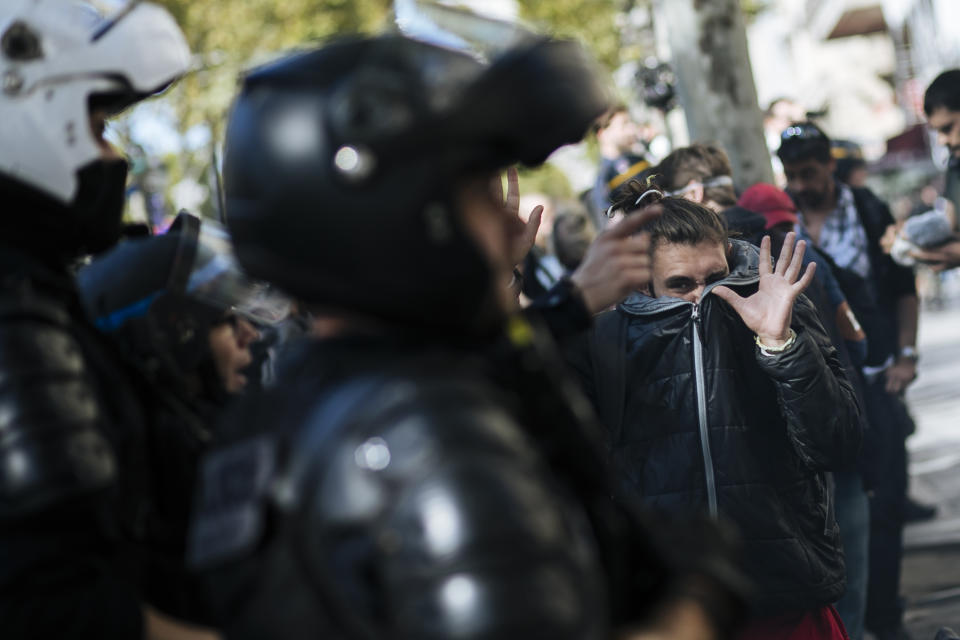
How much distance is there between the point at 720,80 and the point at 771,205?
260 cm

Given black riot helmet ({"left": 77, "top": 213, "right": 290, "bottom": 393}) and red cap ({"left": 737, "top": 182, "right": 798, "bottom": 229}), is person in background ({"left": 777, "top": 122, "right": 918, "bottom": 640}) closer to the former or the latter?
red cap ({"left": 737, "top": 182, "right": 798, "bottom": 229})

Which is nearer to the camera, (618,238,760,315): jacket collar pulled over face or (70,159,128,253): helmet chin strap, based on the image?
(70,159,128,253): helmet chin strap

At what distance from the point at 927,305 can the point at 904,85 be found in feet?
35.4

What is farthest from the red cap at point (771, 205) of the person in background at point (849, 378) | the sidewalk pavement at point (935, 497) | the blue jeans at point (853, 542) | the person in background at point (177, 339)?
the person in background at point (177, 339)

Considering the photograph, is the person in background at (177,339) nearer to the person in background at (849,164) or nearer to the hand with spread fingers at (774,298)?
the hand with spread fingers at (774,298)

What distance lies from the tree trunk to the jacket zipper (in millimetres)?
4090

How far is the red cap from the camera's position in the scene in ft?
17.1

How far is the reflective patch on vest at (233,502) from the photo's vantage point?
4.62 ft

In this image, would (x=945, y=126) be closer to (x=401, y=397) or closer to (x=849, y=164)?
(x=849, y=164)

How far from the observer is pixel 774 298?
11.5ft

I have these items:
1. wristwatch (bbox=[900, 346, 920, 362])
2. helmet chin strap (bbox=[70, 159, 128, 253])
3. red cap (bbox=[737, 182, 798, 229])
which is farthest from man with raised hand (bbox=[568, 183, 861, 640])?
wristwatch (bbox=[900, 346, 920, 362])

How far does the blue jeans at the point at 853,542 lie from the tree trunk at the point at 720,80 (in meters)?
2.99

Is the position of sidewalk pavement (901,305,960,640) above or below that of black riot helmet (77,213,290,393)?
below

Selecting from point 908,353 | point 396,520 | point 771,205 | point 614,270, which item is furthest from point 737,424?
point 908,353
